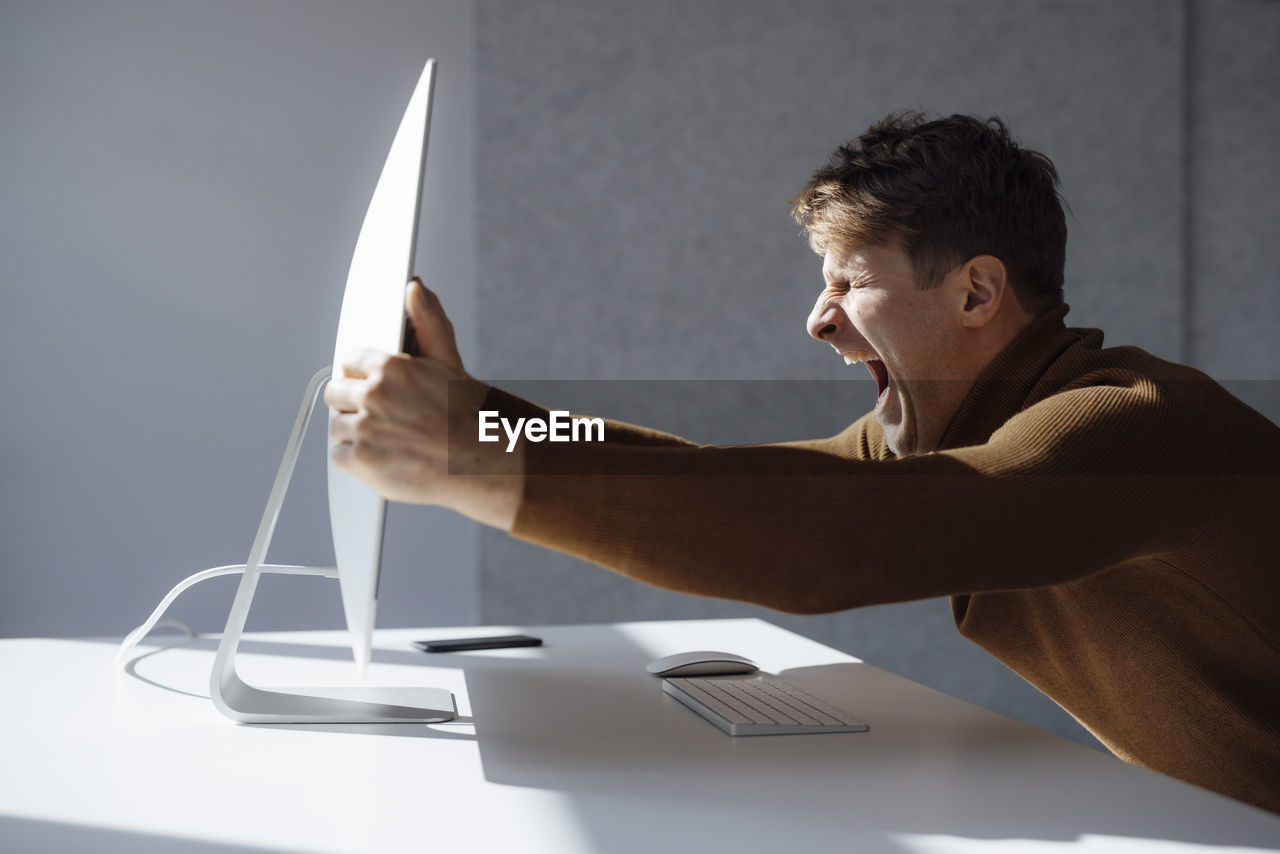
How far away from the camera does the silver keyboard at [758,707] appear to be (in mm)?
1051

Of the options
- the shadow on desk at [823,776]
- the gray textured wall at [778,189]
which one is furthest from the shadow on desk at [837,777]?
the gray textured wall at [778,189]

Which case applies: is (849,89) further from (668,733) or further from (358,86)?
(668,733)

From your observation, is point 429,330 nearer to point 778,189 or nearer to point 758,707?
point 758,707

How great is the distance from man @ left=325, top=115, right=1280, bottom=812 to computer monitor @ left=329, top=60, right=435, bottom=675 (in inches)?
1.8

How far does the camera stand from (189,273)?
3076mm

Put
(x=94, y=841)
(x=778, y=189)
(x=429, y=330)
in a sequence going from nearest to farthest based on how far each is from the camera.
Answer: (x=94, y=841), (x=429, y=330), (x=778, y=189)

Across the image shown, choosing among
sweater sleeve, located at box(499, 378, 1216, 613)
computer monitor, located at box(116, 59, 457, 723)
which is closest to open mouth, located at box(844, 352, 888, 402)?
sweater sleeve, located at box(499, 378, 1216, 613)

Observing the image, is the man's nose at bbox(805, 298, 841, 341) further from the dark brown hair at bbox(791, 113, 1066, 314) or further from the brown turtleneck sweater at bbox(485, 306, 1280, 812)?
the brown turtleneck sweater at bbox(485, 306, 1280, 812)

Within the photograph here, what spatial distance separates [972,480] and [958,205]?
0.54 meters

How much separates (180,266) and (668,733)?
8.47 ft

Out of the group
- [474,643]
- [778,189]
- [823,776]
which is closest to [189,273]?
[778,189]

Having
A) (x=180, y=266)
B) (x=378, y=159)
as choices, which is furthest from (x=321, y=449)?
(x=378, y=159)

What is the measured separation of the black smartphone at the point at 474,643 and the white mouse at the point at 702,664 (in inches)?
11.0

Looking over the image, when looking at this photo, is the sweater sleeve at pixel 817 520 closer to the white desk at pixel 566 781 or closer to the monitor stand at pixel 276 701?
the white desk at pixel 566 781
